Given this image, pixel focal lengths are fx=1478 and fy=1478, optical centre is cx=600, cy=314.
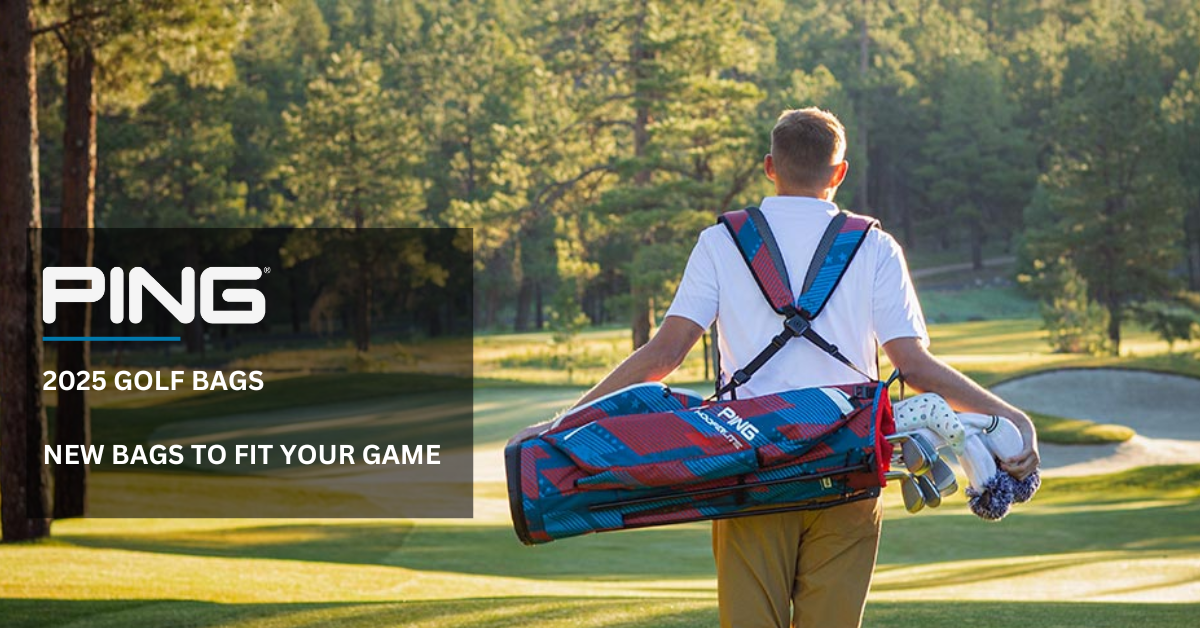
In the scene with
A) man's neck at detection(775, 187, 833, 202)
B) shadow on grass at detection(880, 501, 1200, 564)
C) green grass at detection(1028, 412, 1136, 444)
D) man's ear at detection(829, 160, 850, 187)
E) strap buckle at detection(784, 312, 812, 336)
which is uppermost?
man's ear at detection(829, 160, 850, 187)

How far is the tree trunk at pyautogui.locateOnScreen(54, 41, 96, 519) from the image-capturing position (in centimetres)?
1538

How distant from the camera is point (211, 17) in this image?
14.5 meters

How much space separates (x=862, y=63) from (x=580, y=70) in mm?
30687

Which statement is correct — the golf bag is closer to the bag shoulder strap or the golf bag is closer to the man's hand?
the bag shoulder strap

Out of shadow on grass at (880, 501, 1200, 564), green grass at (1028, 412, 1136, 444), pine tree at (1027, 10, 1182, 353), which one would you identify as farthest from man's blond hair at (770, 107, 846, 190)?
pine tree at (1027, 10, 1182, 353)

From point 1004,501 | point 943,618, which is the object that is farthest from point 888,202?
point 1004,501

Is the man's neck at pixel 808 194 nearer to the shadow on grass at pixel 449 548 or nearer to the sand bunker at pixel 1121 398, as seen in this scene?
the shadow on grass at pixel 449 548

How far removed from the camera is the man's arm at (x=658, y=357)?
337 centimetres

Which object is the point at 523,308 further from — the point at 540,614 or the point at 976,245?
the point at 540,614

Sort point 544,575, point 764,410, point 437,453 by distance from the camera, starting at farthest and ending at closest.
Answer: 1. point 437,453
2. point 544,575
3. point 764,410

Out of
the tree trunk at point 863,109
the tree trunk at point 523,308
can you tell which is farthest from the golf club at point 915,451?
the tree trunk at point 523,308

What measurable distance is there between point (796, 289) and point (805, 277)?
35 millimetres

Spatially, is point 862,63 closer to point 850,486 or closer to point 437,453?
point 437,453

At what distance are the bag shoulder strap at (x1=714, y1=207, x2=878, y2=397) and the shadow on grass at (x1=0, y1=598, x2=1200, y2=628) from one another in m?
4.25
